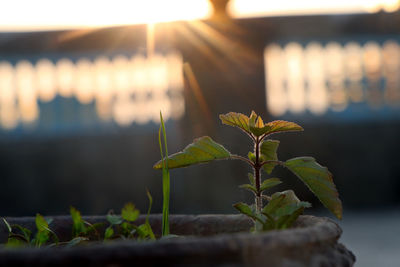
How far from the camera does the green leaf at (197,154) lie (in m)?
0.56

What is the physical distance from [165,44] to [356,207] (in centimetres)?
205

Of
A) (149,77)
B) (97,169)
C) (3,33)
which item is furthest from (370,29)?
(3,33)

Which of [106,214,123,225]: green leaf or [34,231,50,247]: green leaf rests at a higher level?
[106,214,123,225]: green leaf

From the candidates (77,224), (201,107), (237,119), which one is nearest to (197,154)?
(237,119)

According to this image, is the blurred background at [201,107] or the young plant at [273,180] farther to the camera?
the blurred background at [201,107]

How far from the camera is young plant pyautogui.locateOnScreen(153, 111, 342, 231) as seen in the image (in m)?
0.52

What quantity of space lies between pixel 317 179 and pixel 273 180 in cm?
5

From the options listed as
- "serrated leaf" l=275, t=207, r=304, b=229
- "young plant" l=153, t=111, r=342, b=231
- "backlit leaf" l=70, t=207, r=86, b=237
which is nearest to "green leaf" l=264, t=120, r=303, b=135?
"young plant" l=153, t=111, r=342, b=231

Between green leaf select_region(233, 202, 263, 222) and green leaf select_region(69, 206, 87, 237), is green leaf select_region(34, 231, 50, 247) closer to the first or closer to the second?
green leaf select_region(69, 206, 87, 237)

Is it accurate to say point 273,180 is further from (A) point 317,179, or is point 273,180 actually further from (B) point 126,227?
(B) point 126,227

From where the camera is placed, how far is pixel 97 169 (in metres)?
4.25

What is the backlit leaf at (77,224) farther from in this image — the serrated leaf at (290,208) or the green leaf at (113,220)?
the serrated leaf at (290,208)

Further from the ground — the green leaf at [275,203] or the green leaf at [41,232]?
the green leaf at [275,203]

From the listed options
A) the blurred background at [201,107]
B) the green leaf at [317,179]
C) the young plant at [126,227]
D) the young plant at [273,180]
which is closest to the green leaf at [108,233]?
the young plant at [126,227]
